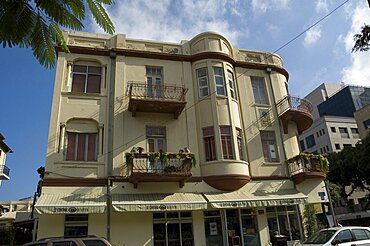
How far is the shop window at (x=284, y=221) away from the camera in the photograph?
55.4 ft

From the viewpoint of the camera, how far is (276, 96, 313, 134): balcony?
19.0 meters

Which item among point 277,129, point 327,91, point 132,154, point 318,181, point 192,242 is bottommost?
point 192,242

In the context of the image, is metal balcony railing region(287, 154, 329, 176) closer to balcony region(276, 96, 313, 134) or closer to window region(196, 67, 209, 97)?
balcony region(276, 96, 313, 134)

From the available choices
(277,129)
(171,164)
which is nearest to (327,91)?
(277,129)

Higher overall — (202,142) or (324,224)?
(202,142)

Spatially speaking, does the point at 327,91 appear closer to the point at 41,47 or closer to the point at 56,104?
the point at 56,104

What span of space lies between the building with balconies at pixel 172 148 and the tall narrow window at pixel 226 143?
80mm

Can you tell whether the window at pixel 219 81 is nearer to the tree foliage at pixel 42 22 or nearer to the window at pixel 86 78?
the window at pixel 86 78

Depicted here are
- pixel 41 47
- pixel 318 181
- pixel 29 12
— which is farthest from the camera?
pixel 318 181

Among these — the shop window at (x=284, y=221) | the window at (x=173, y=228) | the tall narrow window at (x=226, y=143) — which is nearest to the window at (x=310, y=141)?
the shop window at (x=284, y=221)

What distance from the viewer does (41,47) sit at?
450 cm

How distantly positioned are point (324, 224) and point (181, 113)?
11.0 metres

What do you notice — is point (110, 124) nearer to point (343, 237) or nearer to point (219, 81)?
point (219, 81)

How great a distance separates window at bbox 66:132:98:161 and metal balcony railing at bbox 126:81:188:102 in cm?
328
